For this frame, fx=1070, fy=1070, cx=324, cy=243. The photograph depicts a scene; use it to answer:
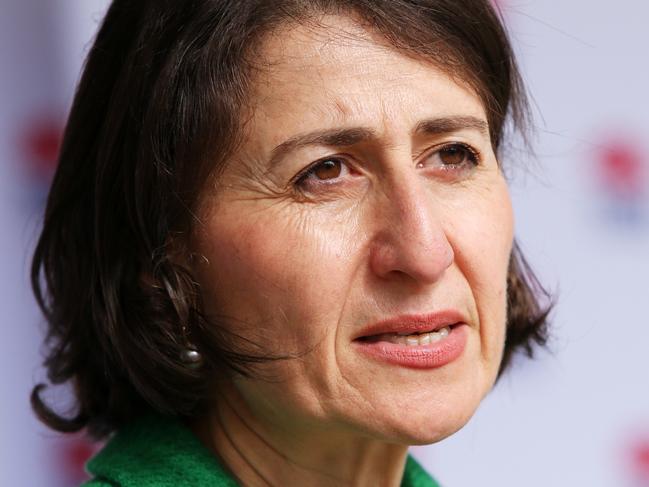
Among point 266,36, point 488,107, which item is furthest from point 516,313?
point 266,36

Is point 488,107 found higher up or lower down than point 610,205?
higher up

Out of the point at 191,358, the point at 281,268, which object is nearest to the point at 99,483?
the point at 191,358

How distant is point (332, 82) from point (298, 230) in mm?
214

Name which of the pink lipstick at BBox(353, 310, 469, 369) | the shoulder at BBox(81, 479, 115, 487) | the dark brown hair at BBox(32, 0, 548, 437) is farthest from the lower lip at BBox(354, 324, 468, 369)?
the shoulder at BBox(81, 479, 115, 487)

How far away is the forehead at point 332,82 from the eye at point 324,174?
0.22ft

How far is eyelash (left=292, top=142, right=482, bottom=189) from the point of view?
154 centimetres

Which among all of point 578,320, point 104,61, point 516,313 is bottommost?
point 578,320

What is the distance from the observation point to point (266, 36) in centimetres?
154

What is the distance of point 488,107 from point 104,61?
63 centimetres

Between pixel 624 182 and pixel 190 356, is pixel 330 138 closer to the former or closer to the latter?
pixel 190 356

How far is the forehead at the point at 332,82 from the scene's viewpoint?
59.1 inches

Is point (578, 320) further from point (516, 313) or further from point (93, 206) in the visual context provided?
point (93, 206)

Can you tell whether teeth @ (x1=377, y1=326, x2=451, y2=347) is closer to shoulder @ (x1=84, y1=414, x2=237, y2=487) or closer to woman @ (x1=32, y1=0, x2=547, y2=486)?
woman @ (x1=32, y1=0, x2=547, y2=486)

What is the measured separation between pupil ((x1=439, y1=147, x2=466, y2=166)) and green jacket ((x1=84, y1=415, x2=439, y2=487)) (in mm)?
590
